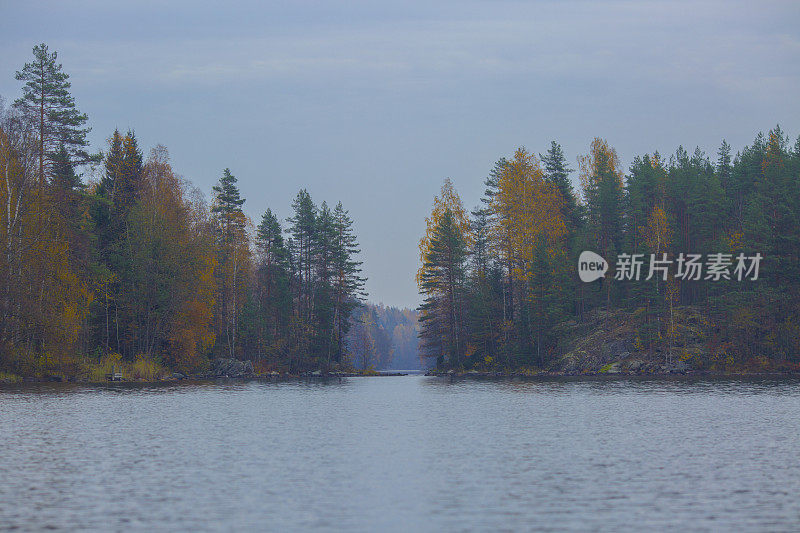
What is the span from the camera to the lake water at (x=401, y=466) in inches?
652

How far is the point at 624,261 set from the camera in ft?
283

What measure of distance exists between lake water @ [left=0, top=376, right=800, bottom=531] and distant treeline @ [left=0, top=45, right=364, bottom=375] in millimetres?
16269

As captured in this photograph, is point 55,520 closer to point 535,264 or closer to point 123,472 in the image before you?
point 123,472

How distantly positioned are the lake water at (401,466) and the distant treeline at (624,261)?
34308mm

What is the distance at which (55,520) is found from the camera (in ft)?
Answer: 53.0

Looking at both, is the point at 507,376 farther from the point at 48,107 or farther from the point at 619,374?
the point at 48,107

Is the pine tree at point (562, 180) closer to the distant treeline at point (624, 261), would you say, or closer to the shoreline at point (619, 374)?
the distant treeline at point (624, 261)

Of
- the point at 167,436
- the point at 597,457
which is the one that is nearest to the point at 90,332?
the point at 167,436

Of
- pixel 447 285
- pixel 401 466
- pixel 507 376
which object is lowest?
pixel 401 466

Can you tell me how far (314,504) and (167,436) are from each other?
1461cm

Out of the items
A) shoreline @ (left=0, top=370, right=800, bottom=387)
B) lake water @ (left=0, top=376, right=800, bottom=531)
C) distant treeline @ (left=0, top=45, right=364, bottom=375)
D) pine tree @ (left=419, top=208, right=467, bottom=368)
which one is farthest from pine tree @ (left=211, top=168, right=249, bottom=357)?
lake water @ (left=0, top=376, right=800, bottom=531)

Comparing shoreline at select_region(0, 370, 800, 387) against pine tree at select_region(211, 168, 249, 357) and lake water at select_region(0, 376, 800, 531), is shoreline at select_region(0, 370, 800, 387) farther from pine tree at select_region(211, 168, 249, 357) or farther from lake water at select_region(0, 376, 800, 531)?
lake water at select_region(0, 376, 800, 531)

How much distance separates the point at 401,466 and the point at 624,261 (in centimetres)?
6821

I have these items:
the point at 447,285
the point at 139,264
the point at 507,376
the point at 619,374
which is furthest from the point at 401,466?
the point at 447,285
